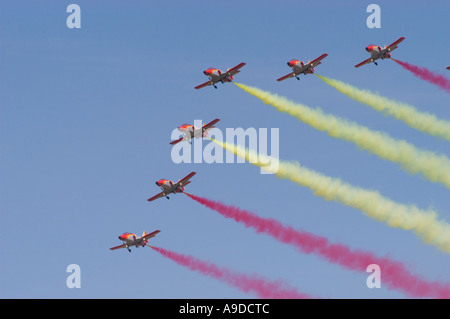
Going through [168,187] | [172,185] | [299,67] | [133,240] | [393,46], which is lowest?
[133,240]

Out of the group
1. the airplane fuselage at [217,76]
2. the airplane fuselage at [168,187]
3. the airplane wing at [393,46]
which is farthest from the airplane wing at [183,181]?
Result: the airplane wing at [393,46]

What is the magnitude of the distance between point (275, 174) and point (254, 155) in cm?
401

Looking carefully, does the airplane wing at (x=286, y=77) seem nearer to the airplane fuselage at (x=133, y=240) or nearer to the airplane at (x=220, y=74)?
the airplane at (x=220, y=74)

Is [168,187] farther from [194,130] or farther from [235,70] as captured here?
[235,70]

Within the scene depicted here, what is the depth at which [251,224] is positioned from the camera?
578 ft

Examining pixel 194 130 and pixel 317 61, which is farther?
pixel 317 61

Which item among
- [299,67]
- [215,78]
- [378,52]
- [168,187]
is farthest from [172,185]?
[378,52]

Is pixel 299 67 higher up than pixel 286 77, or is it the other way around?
pixel 299 67

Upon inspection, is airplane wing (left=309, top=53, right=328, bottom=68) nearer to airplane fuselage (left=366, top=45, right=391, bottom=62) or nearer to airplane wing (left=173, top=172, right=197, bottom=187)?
airplane fuselage (left=366, top=45, right=391, bottom=62)

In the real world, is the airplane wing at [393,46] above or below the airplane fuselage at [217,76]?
above

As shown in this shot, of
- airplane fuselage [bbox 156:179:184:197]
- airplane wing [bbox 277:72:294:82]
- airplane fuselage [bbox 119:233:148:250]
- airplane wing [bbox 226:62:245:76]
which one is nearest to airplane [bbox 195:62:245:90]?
airplane wing [bbox 226:62:245:76]

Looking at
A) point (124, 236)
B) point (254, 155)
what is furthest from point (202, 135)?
point (124, 236)
